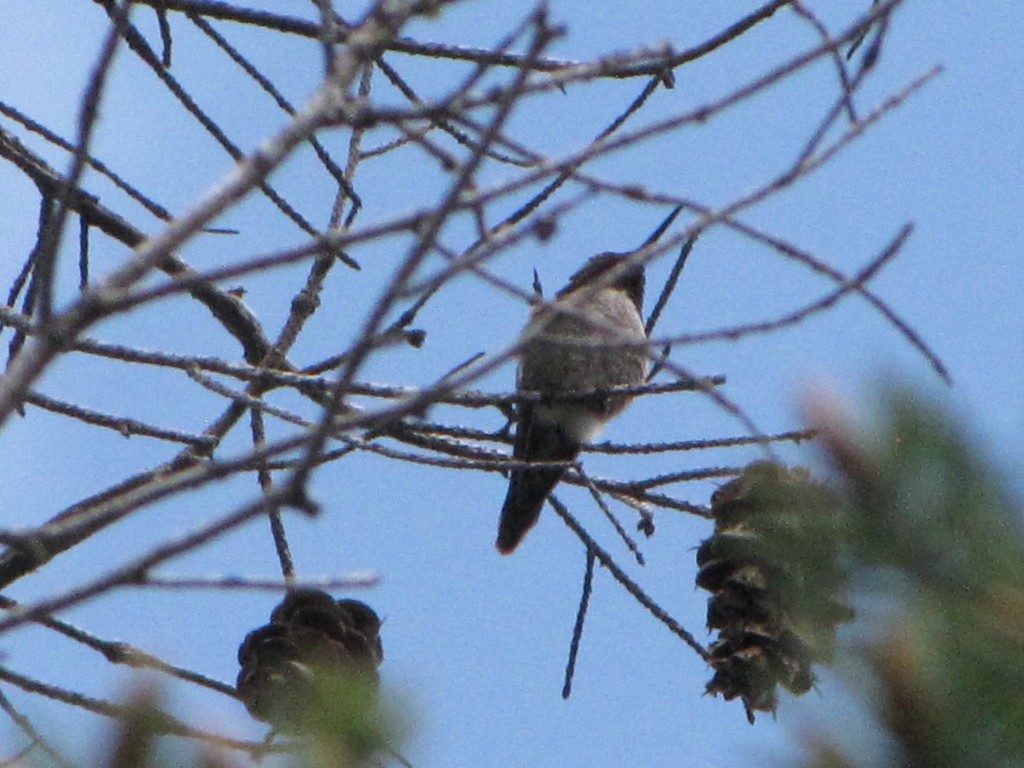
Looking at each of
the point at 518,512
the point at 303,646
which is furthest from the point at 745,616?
the point at 518,512

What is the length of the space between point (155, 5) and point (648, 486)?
4.13ft

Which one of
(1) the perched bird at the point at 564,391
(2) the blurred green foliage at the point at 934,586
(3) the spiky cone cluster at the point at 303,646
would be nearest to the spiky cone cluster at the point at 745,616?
(3) the spiky cone cluster at the point at 303,646

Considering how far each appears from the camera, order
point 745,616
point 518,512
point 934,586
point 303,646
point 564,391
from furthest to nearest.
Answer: point 564,391 < point 518,512 < point 745,616 < point 303,646 < point 934,586

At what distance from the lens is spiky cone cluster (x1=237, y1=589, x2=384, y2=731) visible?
8.68 ft

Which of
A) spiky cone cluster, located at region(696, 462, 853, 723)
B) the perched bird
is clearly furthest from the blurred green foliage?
the perched bird

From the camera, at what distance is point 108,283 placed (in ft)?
5.05

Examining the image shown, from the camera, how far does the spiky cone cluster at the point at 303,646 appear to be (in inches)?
104

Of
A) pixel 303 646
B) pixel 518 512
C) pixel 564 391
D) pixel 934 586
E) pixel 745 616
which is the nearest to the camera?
pixel 934 586

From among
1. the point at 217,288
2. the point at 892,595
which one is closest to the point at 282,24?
the point at 217,288

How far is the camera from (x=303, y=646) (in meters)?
2.69

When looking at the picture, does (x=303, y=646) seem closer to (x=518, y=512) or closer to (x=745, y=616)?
(x=745, y=616)

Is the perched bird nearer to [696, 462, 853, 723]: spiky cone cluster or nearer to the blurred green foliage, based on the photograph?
[696, 462, 853, 723]: spiky cone cluster

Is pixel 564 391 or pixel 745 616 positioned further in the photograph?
pixel 564 391

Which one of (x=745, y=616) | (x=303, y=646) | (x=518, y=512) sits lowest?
(x=303, y=646)
